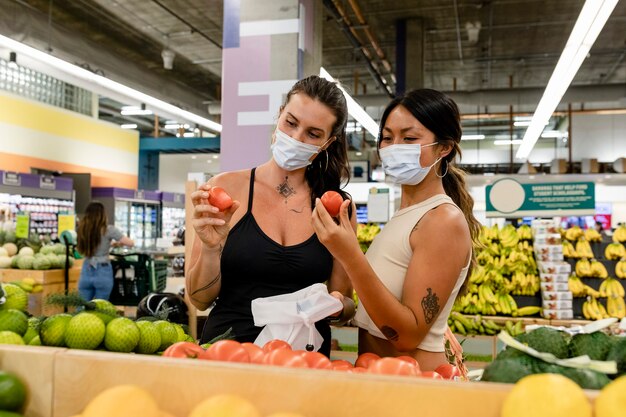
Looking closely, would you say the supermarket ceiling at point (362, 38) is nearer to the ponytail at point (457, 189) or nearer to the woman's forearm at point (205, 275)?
the ponytail at point (457, 189)

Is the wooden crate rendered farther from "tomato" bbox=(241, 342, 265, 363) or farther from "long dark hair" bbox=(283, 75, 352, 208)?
"long dark hair" bbox=(283, 75, 352, 208)

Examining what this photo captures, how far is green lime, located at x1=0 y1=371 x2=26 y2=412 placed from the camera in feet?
3.51

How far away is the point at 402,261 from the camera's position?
72.5 inches

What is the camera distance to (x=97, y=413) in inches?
37.3

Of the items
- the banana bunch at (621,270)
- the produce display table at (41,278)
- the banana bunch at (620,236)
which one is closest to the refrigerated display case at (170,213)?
the produce display table at (41,278)

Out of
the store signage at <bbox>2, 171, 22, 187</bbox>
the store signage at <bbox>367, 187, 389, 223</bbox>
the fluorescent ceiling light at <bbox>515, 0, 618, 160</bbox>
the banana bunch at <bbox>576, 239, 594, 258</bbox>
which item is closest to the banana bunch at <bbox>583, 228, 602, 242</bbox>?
the banana bunch at <bbox>576, 239, 594, 258</bbox>

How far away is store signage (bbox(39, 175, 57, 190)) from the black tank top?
1196 centimetres

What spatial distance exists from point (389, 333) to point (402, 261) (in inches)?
9.4

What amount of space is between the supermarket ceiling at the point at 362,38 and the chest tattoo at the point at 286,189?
29.2 feet

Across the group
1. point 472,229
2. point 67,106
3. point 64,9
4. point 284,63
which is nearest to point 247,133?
point 284,63

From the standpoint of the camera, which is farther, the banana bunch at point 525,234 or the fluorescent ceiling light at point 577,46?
the banana bunch at point 525,234

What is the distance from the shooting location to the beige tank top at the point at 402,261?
184 cm

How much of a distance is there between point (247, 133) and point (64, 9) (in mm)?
9118

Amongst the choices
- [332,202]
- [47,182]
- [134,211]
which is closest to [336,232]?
[332,202]
